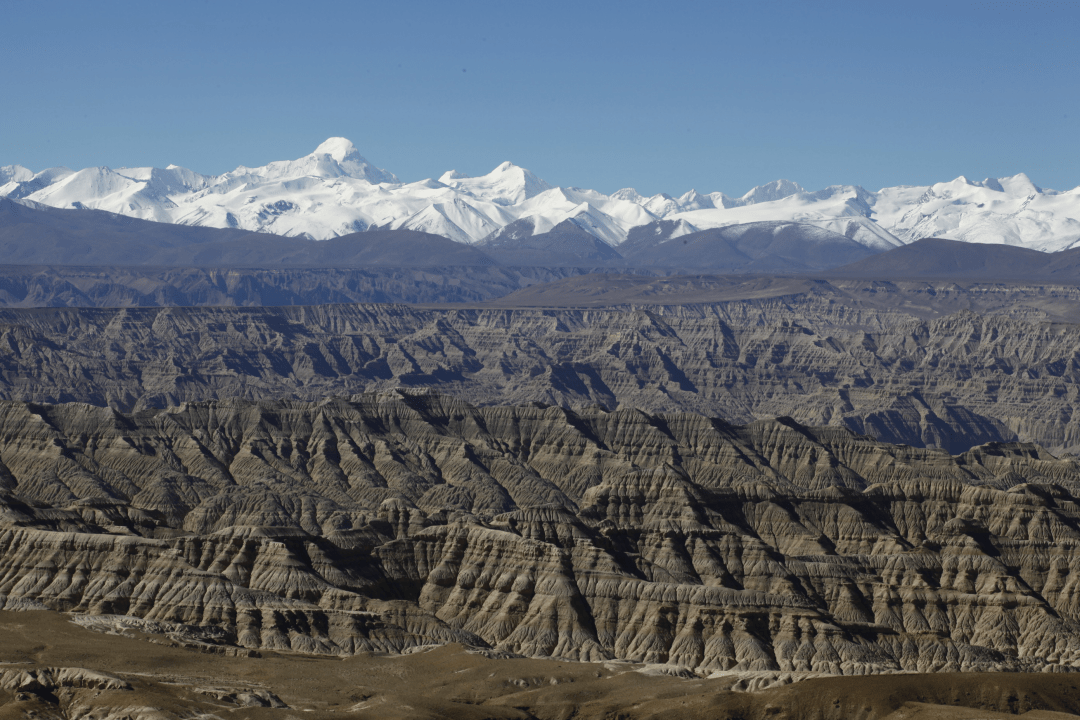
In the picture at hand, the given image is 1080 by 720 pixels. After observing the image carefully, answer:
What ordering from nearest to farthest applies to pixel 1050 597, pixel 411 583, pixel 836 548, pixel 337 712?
pixel 337 712, pixel 411 583, pixel 1050 597, pixel 836 548

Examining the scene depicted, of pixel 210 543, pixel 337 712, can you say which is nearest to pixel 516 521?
pixel 210 543

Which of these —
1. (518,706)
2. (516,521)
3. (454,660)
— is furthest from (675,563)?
(518,706)

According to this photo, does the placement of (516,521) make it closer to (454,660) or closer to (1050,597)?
(454,660)

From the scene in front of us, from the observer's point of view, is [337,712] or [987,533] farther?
[987,533]

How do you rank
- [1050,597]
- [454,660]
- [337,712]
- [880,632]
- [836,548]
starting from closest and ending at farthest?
[337,712]
[454,660]
[880,632]
[1050,597]
[836,548]

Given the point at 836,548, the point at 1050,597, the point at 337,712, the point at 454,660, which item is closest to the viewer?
the point at 337,712

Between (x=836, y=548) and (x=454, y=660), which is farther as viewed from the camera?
(x=836, y=548)

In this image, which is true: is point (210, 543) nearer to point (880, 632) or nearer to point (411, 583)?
point (411, 583)

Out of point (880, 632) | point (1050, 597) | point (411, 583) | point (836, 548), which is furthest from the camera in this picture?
point (836, 548)
